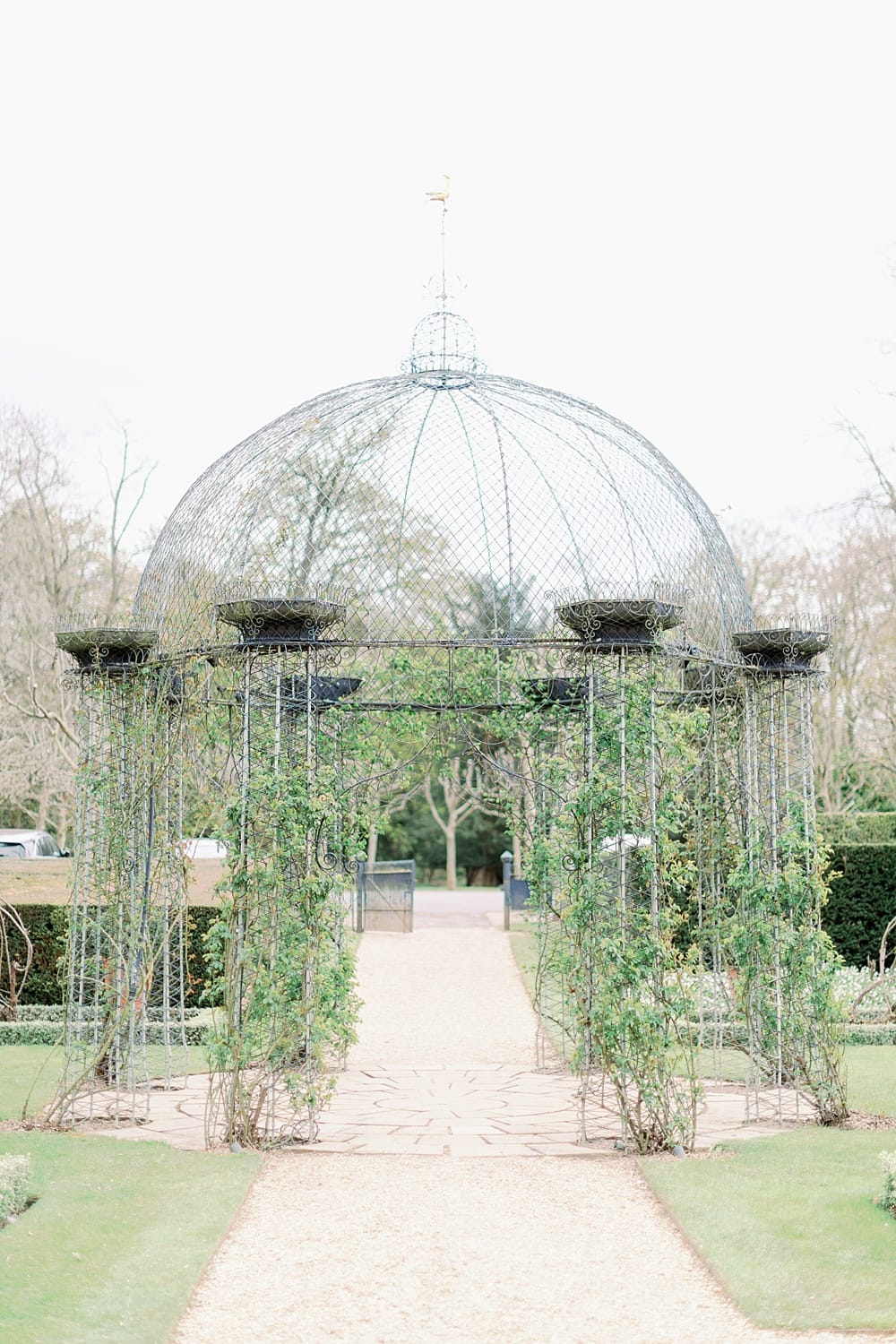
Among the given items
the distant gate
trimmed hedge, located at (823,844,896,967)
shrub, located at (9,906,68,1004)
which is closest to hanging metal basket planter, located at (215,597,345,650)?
shrub, located at (9,906,68,1004)

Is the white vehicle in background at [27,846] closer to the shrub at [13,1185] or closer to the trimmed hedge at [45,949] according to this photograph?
the trimmed hedge at [45,949]

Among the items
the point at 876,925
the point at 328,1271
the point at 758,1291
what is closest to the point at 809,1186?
the point at 758,1291

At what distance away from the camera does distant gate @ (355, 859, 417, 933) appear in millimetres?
22891

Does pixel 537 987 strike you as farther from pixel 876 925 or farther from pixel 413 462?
pixel 876 925

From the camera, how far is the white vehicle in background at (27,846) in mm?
25562

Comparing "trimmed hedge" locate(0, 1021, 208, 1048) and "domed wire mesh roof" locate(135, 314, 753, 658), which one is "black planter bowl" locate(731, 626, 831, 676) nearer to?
"domed wire mesh roof" locate(135, 314, 753, 658)

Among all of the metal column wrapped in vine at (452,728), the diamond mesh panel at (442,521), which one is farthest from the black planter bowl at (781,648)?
the diamond mesh panel at (442,521)

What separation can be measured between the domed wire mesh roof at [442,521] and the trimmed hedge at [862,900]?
7.26 m

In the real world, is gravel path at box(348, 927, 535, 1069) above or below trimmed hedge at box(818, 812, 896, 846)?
below

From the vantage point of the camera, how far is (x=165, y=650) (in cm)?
1057

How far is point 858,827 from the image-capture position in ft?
67.6

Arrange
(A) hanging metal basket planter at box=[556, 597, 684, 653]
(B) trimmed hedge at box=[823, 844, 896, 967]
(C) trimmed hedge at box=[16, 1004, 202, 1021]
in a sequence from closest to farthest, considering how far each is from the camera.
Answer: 1. (A) hanging metal basket planter at box=[556, 597, 684, 653]
2. (C) trimmed hedge at box=[16, 1004, 202, 1021]
3. (B) trimmed hedge at box=[823, 844, 896, 967]

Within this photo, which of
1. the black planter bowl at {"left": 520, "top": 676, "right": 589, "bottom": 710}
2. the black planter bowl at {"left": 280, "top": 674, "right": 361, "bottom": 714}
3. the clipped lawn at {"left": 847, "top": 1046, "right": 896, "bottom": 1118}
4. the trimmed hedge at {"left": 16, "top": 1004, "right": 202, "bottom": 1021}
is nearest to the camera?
the clipped lawn at {"left": 847, "top": 1046, "right": 896, "bottom": 1118}

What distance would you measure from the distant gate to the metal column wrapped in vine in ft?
34.2
